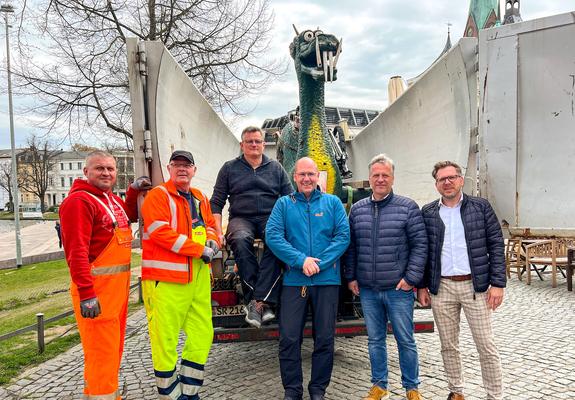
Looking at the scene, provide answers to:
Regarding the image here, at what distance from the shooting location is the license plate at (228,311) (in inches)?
137

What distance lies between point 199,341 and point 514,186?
7.60 feet

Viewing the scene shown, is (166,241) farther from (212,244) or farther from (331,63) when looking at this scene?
(331,63)

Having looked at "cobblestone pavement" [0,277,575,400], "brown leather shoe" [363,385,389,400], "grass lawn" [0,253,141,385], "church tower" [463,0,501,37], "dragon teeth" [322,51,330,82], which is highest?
"church tower" [463,0,501,37]

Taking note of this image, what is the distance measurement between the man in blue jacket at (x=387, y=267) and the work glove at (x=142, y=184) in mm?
1522

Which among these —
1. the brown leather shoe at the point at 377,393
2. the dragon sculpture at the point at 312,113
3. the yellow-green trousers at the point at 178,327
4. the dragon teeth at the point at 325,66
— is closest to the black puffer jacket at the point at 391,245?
the brown leather shoe at the point at 377,393

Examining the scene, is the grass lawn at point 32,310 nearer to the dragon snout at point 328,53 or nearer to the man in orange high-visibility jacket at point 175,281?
the man in orange high-visibility jacket at point 175,281

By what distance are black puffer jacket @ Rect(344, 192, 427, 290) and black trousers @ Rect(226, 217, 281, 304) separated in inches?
24.7

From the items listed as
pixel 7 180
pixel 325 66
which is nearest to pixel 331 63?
pixel 325 66

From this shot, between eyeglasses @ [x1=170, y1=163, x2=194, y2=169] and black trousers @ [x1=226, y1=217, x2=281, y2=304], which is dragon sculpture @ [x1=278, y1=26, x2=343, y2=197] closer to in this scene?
black trousers @ [x1=226, y1=217, x2=281, y2=304]

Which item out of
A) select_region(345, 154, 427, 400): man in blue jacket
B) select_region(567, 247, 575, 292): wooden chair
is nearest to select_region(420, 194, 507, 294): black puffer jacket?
select_region(345, 154, 427, 400): man in blue jacket

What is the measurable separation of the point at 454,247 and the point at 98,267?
A: 2381 mm

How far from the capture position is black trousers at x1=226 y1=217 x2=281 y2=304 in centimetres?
316

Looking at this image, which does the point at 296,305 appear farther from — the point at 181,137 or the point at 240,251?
the point at 181,137

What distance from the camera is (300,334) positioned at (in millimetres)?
3133
